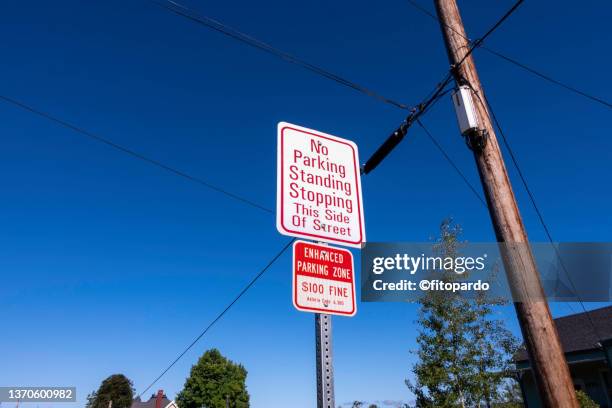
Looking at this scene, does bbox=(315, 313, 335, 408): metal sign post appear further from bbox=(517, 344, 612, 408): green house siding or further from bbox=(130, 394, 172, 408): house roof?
bbox=(130, 394, 172, 408): house roof

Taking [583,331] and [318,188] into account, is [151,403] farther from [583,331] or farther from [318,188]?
[318,188]

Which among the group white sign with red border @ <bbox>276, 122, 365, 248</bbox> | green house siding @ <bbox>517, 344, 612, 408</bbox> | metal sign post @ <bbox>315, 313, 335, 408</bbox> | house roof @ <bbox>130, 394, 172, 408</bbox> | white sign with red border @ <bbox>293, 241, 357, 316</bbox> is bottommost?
metal sign post @ <bbox>315, 313, 335, 408</bbox>

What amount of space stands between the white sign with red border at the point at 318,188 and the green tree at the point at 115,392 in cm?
9652

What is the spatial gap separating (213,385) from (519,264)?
182 ft

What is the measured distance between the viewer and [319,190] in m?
2.89

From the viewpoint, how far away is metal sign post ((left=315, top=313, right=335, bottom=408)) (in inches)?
92.1

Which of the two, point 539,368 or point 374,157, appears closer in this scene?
point 539,368

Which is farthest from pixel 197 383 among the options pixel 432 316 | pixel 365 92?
pixel 365 92

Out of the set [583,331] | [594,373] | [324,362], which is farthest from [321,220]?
[583,331]

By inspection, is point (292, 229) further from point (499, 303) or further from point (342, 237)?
point (499, 303)

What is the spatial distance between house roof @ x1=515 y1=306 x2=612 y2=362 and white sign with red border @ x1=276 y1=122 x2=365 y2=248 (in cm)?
1932

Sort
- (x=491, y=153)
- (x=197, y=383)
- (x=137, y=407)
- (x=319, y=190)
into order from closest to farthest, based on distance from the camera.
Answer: (x=319, y=190), (x=491, y=153), (x=197, y=383), (x=137, y=407)

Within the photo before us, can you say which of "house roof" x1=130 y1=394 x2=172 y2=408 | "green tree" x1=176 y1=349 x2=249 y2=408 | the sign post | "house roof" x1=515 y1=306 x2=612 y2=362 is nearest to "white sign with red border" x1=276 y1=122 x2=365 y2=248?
the sign post

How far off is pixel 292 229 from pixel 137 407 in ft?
273
